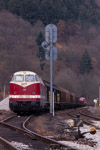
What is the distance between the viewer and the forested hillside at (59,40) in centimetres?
10003

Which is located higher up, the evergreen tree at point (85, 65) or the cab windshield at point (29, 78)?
the evergreen tree at point (85, 65)

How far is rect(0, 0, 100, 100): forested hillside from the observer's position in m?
→ 100

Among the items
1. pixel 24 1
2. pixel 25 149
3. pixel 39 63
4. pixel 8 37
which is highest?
pixel 24 1

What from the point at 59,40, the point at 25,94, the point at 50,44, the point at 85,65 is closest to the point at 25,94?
the point at 25,94

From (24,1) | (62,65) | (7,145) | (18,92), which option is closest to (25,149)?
(7,145)

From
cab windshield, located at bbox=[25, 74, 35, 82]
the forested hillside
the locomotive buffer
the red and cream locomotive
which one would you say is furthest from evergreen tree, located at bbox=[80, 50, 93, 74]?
the red and cream locomotive

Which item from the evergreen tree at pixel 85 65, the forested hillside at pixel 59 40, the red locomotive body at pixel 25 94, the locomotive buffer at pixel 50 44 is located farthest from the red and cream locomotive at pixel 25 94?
the evergreen tree at pixel 85 65

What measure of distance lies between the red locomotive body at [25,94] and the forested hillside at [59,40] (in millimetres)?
56956

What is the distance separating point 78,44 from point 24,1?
1600 inches

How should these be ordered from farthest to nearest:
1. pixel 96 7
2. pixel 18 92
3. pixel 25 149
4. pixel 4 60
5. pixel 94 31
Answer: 1. pixel 96 7
2. pixel 94 31
3. pixel 4 60
4. pixel 18 92
5. pixel 25 149

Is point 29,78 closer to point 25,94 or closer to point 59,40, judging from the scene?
point 25,94

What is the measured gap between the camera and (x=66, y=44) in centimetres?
16388

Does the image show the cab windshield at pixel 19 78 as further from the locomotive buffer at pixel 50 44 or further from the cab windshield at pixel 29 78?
the locomotive buffer at pixel 50 44

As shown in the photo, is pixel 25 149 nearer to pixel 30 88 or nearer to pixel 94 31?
pixel 30 88
